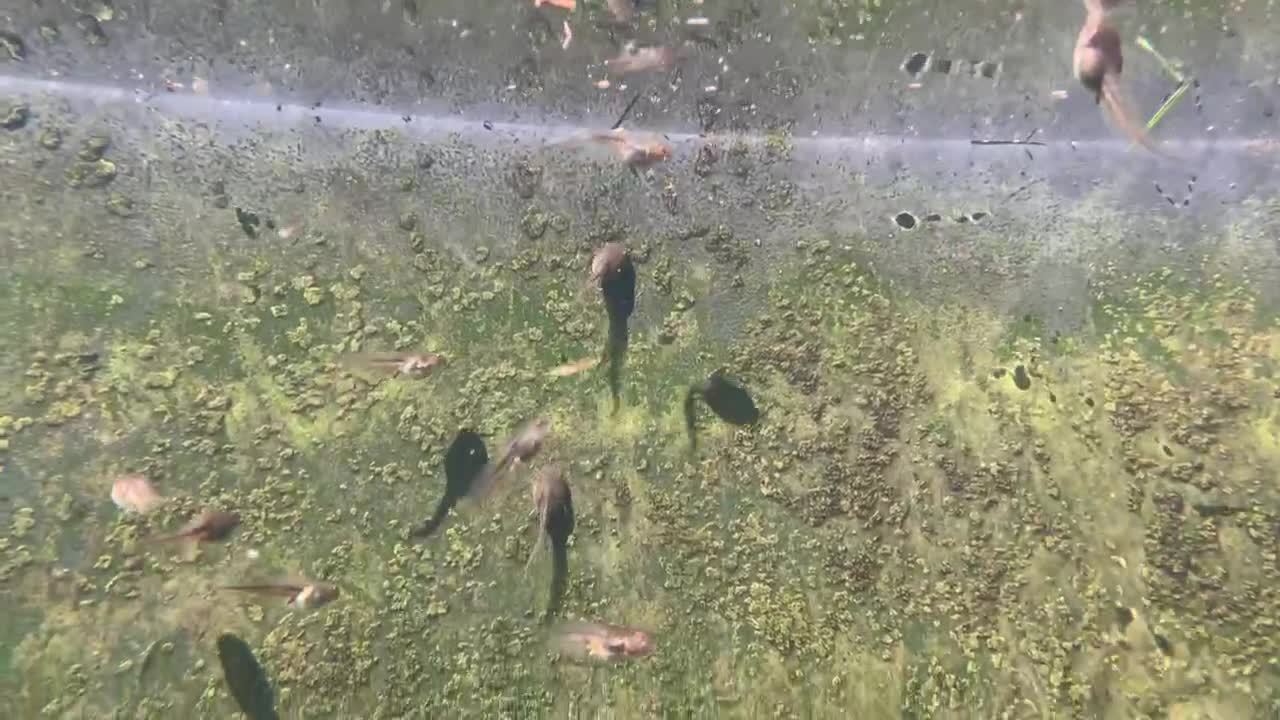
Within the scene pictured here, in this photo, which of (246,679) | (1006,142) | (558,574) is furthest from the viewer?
(1006,142)

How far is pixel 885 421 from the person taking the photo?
3.24 meters

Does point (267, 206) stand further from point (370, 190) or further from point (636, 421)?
point (636, 421)

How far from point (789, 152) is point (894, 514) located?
1.53m

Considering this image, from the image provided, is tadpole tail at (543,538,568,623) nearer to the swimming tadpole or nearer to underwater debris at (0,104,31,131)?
the swimming tadpole

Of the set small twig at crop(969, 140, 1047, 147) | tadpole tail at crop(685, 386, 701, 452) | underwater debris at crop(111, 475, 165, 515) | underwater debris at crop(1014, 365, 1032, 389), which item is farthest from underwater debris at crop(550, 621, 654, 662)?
small twig at crop(969, 140, 1047, 147)

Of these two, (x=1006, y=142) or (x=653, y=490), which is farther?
(x=1006, y=142)

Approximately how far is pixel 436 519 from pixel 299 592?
57 centimetres

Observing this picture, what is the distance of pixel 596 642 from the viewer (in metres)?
3.12

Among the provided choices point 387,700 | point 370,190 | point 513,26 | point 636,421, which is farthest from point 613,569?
point 513,26

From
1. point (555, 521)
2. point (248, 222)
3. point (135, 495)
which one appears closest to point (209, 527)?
point (135, 495)

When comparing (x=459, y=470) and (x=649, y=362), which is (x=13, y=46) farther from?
(x=649, y=362)

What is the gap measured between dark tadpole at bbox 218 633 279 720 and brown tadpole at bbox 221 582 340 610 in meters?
0.18

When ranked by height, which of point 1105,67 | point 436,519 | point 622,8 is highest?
point 1105,67

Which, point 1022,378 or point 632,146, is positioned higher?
point 632,146
